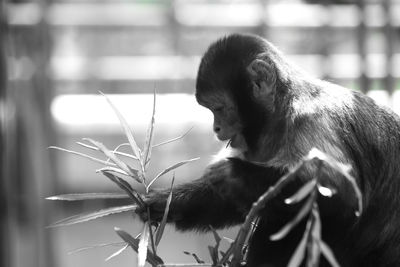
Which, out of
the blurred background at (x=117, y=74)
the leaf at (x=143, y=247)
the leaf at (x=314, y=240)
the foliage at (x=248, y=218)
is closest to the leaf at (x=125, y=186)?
the foliage at (x=248, y=218)

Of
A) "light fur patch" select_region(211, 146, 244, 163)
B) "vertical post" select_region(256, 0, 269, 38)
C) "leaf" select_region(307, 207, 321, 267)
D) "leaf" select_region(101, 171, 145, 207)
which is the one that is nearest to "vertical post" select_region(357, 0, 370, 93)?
"vertical post" select_region(256, 0, 269, 38)

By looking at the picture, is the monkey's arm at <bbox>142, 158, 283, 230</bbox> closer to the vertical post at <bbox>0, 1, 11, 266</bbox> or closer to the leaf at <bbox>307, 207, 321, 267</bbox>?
the leaf at <bbox>307, 207, 321, 267</bbox>

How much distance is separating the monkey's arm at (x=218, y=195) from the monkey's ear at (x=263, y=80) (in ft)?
1.39

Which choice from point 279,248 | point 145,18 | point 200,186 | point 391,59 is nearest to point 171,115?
point 145,18

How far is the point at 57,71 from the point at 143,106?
0.90 m

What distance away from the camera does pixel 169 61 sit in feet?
25.0

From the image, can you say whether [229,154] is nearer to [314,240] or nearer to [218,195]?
[218,195]

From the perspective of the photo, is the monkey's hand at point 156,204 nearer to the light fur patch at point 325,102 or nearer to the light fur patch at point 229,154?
the light fur patch at point 229,154

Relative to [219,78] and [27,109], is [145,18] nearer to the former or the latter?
[27,109]

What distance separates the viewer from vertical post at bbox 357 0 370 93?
6.90 meters

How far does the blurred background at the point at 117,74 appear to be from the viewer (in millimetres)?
7172

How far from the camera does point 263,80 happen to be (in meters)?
3.28

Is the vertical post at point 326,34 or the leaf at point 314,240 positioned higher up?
the leaf at point 314,240

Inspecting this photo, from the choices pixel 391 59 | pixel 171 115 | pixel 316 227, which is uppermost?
pixel 316 227
